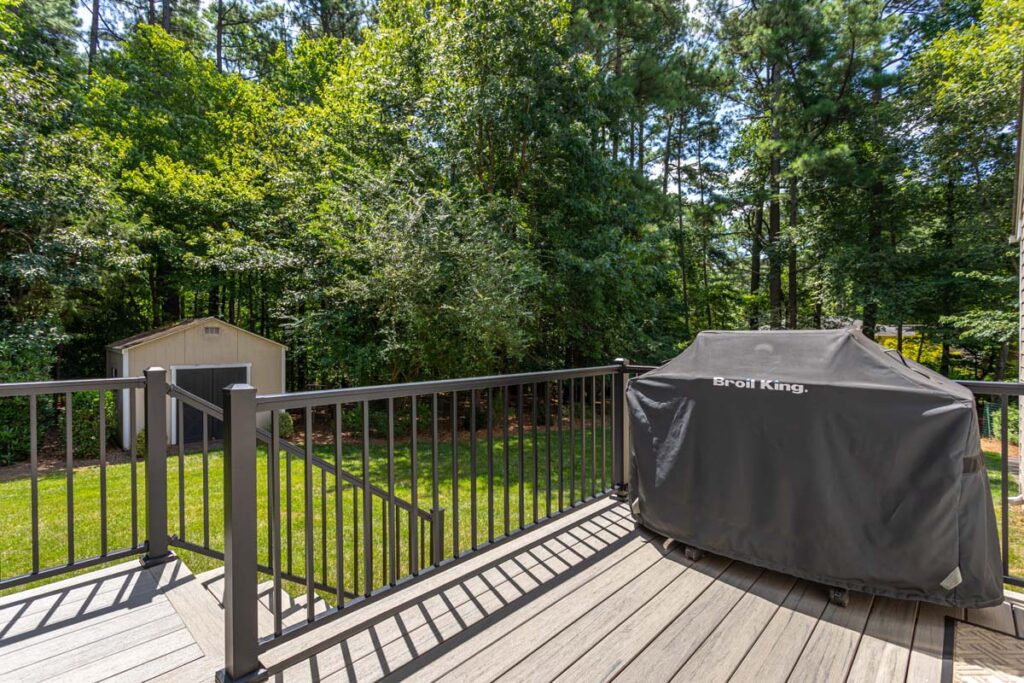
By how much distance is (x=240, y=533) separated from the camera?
1471 mm

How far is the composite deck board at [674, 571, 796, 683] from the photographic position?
164cm

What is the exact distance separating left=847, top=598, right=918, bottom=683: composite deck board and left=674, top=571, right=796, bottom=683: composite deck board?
30cm

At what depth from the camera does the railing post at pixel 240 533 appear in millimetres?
1438

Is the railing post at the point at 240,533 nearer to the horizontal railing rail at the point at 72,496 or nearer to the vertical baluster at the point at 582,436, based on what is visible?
the horizontal railing rail at the point at 72,496

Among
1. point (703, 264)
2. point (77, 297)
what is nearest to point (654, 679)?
point (77, 297)

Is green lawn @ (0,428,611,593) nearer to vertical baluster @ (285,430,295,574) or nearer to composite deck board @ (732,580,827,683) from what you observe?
vertical baluster @ (285,430,295,574)

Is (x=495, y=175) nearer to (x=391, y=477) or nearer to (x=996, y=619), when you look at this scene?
(x=391, y=477)

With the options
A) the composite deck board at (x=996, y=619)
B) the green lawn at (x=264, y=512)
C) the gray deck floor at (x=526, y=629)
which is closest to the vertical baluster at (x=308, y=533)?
the gray deck floor at (x=526, y=629)

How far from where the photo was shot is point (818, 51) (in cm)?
1133

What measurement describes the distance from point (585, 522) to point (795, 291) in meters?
13.0

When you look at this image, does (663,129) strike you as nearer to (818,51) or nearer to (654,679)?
(818,51)

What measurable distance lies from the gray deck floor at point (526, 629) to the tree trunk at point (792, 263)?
12.5 metres

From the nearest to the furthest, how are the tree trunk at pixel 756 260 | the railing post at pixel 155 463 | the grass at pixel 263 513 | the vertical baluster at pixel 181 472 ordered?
the railing post at pixel 155 463 < the vertical baluster at pixel 181 472 < the grass at pixel 263 513 < the tree trunk at pixel 756 260

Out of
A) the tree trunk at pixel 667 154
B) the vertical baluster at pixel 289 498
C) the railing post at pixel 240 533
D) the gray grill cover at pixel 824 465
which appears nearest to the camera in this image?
the railing post at pixel 240 533
